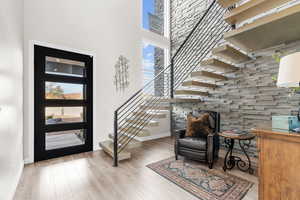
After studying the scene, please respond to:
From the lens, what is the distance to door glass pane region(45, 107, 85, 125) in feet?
9.73

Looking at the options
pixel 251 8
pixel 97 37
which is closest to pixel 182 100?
pixel 251 8

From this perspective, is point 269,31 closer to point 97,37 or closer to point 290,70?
point 290,70

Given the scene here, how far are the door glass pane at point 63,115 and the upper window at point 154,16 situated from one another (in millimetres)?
3433

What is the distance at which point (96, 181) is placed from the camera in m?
2.12

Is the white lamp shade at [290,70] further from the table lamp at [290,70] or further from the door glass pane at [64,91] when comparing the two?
the door glass pane at [64,91]

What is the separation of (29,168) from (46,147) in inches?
18.7

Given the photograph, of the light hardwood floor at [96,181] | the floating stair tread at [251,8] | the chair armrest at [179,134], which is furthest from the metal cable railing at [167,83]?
the floating stair tread at [251,8]

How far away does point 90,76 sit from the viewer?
3438mm

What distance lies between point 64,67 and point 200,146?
3.31 meters

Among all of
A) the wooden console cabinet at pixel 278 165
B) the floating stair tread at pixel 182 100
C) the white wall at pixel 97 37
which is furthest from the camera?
the floating stair tread at pixel 182 100

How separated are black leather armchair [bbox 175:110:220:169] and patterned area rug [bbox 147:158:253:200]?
171 mm

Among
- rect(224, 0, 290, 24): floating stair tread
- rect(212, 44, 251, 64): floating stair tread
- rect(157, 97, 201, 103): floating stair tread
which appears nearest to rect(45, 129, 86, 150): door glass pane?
rect(157, 97, 201, 103): floating stair tread

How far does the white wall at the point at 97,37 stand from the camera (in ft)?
8.94

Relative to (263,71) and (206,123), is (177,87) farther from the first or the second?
(263,71)
